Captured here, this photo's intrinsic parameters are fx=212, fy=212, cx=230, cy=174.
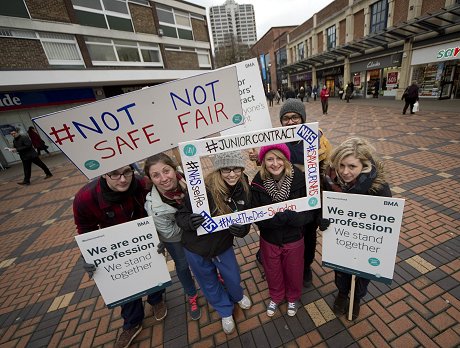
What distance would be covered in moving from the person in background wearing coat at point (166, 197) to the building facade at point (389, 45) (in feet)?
55.0

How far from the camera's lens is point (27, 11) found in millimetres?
10820

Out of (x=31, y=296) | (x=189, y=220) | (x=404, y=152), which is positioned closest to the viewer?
(x=189, y=220)

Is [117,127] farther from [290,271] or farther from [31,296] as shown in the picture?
[31,296]

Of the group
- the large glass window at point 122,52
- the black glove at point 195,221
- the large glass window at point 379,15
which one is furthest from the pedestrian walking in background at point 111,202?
the large glass window at point 379,15

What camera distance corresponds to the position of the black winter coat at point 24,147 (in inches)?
316

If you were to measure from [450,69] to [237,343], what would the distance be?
20.3 metres

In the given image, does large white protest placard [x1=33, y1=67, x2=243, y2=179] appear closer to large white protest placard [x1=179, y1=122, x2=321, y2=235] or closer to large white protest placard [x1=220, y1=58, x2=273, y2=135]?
large white protest placard [x1=179, y1=122, x2=321, y2=235]

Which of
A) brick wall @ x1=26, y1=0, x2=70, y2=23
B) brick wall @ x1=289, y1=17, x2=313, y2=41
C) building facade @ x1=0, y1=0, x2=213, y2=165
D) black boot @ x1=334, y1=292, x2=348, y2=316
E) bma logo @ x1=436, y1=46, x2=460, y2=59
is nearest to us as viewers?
black boot @ x1=334, y1=292, x2=348, y2=316

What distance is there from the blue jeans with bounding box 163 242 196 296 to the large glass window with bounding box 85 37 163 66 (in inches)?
628

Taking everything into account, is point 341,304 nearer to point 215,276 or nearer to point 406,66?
point 215,276

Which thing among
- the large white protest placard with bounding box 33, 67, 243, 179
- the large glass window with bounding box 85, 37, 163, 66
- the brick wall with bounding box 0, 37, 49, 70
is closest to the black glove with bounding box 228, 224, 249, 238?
the large white protest placard with bounding box 33, 67, 243, 179

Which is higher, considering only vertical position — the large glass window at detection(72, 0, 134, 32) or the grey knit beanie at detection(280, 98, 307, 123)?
the large glass window at detection(72, 0, 134, 32)

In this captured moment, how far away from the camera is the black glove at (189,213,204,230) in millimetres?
1827

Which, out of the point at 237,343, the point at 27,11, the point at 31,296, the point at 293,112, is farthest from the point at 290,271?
the point at 27,11
